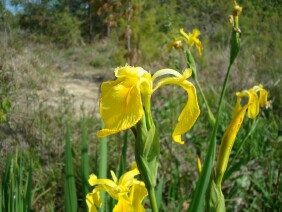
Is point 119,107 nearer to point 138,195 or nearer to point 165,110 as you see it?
point 138,195

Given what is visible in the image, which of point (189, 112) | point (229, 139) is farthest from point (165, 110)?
point (189, 112)

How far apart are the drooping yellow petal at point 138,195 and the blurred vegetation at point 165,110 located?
0.38 metres

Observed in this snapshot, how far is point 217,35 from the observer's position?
7855mm

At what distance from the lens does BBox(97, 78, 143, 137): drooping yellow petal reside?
0.53m

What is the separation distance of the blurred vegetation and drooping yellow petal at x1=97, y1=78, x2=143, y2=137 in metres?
0.46

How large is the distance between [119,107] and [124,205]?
0.18m

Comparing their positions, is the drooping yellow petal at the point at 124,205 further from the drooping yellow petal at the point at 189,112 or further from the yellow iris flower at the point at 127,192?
the drooping yellow petal at the point at 189,112

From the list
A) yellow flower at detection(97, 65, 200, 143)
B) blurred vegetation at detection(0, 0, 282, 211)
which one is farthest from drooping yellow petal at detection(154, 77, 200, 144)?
blurred vegetation at detection(0, 0, 282, 211)

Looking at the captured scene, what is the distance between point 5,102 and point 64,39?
10592 mm

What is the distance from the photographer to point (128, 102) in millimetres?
546

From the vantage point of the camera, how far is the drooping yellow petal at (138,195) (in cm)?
61

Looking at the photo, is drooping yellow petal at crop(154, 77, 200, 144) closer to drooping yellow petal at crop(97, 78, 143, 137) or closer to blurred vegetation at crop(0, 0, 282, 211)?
drooping yellow petal at crop(97, 78, 143, 137)

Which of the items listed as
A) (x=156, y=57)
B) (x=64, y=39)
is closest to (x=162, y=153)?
(x=156, y=57)

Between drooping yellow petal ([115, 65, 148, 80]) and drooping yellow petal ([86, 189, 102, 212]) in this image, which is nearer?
drooping yellow petal ([115, 65, 148, 80])
